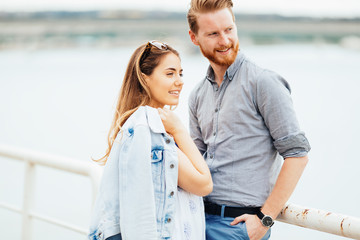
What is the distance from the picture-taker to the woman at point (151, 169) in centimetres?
114

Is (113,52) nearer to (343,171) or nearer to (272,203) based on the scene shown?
(343,171)

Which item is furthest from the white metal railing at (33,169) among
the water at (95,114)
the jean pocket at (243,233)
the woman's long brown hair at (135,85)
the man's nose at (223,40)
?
the water at (95,114)

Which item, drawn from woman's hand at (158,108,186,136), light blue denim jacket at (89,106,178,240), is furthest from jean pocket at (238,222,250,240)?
woman's hand at (158,108,186,136)

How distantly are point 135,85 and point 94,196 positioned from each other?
0.59 metres

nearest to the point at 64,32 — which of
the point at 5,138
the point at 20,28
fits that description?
the point at 20,28

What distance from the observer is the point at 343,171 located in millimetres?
8531

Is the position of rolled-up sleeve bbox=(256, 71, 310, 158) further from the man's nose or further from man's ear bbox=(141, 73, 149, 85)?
man's ear bbox=(141, 73, 149, 85)

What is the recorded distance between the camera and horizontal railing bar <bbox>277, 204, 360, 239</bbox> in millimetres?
1114

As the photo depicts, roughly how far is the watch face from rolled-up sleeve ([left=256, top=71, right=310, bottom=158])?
0.70 ft

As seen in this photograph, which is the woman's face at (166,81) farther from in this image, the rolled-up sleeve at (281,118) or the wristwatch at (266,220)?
the wristwatch at (266,220)

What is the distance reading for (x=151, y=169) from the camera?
3.82 ft

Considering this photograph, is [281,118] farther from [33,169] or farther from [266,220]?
[33,169]

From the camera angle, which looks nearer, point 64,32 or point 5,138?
point 5,138

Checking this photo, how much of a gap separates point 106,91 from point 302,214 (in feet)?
47.9
